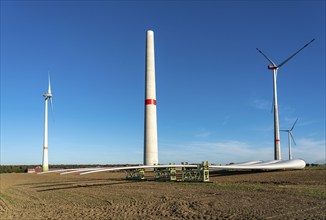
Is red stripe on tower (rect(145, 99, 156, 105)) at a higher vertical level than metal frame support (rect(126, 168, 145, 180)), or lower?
higher

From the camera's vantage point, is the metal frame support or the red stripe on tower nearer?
the metal frame support

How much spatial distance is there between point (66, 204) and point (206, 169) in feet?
55.8

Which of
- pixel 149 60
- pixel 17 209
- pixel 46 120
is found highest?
pixel 149 60

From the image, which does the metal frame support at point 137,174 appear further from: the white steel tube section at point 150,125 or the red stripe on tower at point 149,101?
the red stripe on tower at point 149,101

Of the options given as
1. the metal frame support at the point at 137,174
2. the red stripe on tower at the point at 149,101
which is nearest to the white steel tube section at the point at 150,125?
the red stripe on tower at the point at 149,101

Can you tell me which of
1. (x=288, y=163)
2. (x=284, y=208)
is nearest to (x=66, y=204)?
(x=284, y=208)

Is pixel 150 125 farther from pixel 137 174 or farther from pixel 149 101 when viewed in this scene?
pixel 137 174

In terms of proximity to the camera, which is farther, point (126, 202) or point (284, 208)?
point (126, 202)

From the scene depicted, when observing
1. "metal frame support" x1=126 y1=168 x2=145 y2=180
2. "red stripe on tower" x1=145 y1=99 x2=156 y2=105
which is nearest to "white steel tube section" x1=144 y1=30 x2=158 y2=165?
"red stripe on tower" x1=145 y1=99 x2=156 y2=105

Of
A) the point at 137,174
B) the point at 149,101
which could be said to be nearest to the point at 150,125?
the point at 149,101

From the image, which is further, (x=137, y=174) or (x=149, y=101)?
(x=149, y=101)

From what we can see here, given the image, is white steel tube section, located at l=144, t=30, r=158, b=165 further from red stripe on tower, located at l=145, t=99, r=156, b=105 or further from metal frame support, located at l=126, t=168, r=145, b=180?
metal frame support, located at l=126, t=168, r=145, b=180

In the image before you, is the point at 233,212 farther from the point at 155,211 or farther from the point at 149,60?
the point at 149,60

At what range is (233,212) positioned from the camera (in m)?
15.3
